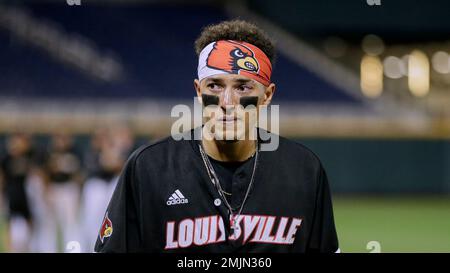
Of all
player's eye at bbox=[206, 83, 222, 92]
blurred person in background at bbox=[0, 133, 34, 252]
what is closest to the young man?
player's eye at bbox=[206, 83, 222, 92]

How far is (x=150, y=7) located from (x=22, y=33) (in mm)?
4167

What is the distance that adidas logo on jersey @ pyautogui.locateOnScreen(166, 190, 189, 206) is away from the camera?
3406mm

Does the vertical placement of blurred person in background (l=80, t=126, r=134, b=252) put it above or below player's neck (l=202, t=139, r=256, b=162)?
below

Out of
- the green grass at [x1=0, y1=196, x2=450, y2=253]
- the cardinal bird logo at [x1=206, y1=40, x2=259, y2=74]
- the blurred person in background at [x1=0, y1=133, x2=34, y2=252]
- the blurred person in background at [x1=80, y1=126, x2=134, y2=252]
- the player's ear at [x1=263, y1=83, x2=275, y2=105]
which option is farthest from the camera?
the green grass at [x1=0, y1=196, x2=450, y2=253]

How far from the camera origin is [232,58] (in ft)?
11.5

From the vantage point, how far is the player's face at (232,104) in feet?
11.2

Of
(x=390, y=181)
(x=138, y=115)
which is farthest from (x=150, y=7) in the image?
(x=390, y=181)

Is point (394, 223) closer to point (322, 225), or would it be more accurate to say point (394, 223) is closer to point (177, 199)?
point (322, 225)

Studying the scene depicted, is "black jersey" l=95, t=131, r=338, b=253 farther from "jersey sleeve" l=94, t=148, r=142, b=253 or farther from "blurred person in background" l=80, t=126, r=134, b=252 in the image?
"blurred person in background" l=80, t=126, r=134, b=252

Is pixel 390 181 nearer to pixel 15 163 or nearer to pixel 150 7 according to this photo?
pixel 150 7

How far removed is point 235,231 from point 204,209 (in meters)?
0.17

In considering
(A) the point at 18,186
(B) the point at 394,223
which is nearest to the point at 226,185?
(A) the point at 18,186

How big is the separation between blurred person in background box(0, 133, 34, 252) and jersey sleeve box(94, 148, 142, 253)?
7.75 metres

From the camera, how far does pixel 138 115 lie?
19.6 m
